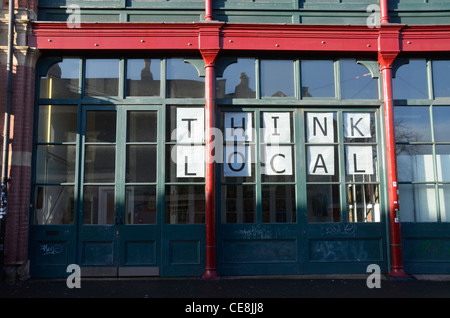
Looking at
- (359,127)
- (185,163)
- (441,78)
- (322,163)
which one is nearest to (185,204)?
(185,163)

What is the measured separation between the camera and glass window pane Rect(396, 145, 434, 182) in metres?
7.42

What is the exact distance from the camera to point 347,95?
24.5 ft

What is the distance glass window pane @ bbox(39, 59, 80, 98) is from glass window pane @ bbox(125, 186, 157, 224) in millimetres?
2118

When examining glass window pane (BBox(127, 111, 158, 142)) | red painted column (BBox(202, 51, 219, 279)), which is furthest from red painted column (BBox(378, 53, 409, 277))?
glass window pane (BBox(127, 111, 158, 142))

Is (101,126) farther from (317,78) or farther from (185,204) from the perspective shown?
(317,78)

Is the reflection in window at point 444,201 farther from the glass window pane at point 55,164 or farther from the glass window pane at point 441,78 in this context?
the glass window pane at point 55,164

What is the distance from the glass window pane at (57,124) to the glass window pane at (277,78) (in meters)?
3.58

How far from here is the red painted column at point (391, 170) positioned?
275 inches

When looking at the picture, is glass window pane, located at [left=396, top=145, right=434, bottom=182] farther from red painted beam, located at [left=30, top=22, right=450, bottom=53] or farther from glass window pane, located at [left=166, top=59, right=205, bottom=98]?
glass window pane, located at [left=166, top=59, right=205, bottom=98]

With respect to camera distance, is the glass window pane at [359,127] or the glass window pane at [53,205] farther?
the glass window pane at [359,127]

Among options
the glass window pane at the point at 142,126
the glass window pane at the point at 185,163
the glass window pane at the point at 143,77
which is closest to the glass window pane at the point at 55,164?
the glass window pane at the point at 142,126

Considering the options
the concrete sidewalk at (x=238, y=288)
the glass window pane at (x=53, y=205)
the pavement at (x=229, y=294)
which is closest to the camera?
the pavement at (x=229, y=294)

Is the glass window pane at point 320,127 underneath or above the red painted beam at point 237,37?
underneath

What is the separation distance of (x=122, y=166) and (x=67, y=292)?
2.27m
